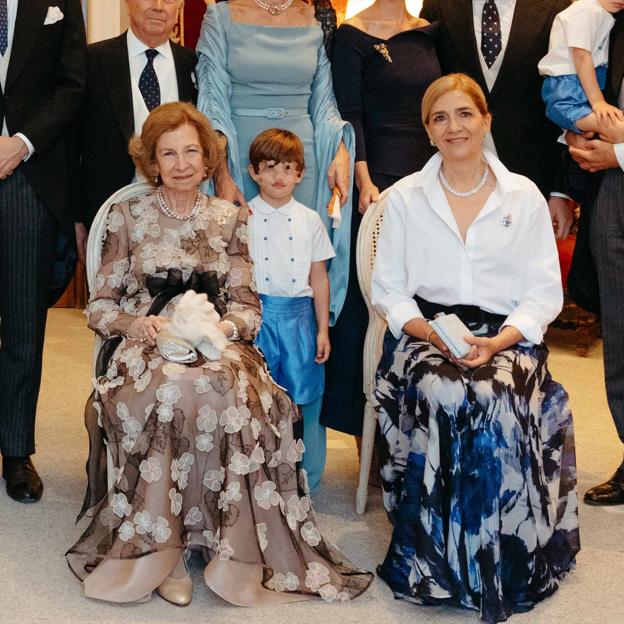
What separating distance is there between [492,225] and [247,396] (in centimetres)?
88

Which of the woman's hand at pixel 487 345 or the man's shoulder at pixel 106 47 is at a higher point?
the man's shoulder at pixel 106 47

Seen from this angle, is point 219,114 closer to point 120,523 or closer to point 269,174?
point 269,174

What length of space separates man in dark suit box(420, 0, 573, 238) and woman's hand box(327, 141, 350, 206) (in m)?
0.50

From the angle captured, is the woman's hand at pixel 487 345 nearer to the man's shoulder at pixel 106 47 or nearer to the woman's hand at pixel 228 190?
the woman's hand at pixel 228 190

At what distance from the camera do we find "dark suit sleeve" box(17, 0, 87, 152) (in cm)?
331

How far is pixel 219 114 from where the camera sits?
3439 mm

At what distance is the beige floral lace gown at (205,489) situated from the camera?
276 centimetres

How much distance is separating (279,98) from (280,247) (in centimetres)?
52

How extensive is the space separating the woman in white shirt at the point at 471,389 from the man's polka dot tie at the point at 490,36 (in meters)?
0.56

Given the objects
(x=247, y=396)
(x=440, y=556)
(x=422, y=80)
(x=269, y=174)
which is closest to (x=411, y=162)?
(x=422, y=80)

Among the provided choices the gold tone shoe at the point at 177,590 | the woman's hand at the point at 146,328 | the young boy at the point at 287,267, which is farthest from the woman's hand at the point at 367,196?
the gold tone shoe at the point at 177,590

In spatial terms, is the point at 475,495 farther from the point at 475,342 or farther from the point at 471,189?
the point at 471,189

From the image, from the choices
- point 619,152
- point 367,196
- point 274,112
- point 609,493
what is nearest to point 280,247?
point 367,196

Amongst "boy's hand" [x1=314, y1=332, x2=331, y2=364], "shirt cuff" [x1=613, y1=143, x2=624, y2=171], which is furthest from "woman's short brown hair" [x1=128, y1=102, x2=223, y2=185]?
"shirt cuff" [x1=613, y1=143, x2=624, y2=171]
